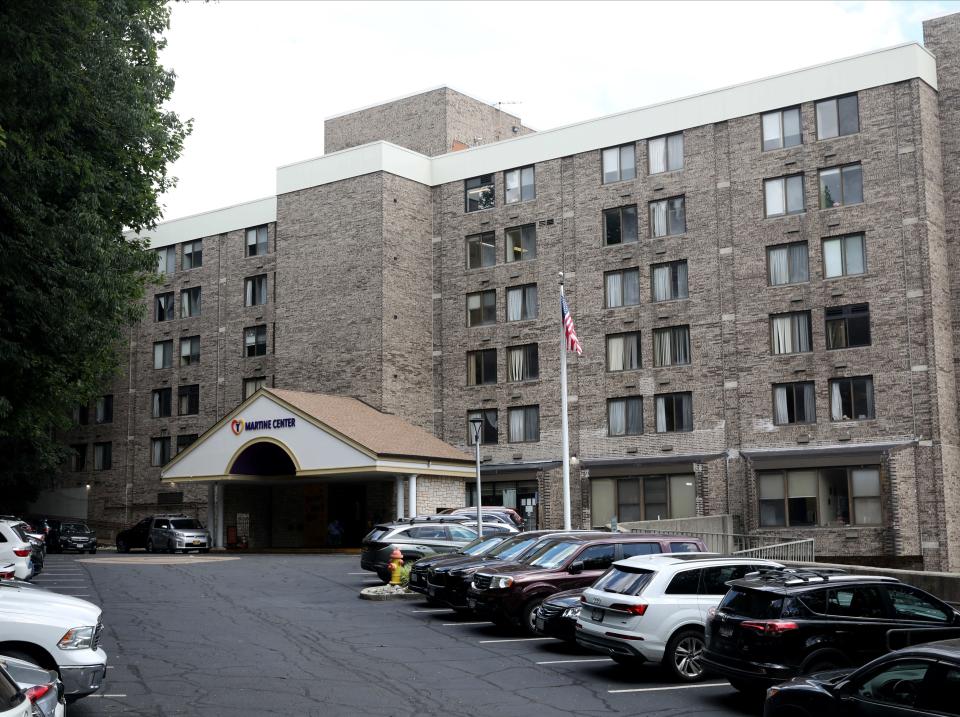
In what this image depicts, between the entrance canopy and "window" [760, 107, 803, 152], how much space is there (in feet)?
56.7

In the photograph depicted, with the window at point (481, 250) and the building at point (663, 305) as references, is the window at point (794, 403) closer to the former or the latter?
the building at point (663, 305)

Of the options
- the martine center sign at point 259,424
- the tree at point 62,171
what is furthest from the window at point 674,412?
the tree at point 62,171

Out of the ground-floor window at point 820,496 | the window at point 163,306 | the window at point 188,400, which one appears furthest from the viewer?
the window at point 163,306

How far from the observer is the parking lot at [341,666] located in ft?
42.9

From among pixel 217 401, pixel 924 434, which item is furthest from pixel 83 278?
pixel 217 401

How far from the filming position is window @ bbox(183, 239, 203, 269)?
60.6 meters

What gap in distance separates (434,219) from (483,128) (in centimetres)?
1082

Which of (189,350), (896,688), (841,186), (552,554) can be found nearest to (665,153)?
(841,186)

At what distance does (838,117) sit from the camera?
42.4 m

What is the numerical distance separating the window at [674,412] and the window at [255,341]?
70.2ft

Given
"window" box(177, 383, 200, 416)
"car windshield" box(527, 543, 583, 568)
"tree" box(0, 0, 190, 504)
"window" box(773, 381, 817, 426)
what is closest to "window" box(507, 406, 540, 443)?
"window" box(773, 381, 817, 426)

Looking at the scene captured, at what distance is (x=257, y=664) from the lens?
15.8 meters

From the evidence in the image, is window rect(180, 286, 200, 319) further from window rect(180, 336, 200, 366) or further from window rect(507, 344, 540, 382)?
window rect(507, 344, 540, 382)

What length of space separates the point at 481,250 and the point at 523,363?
5.75m
